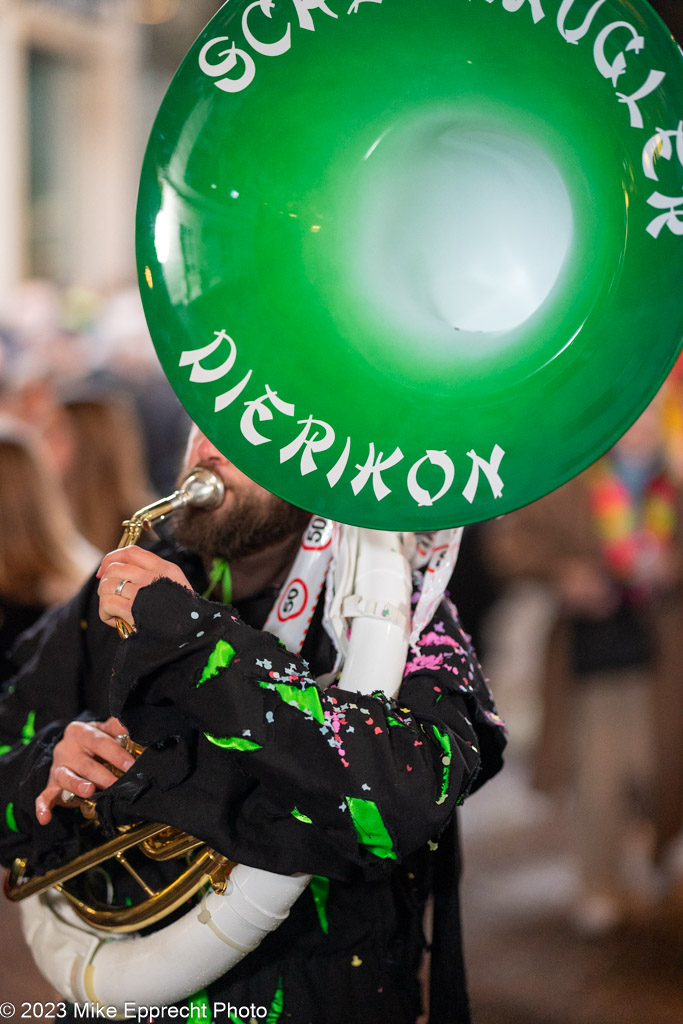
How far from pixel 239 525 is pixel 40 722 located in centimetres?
35

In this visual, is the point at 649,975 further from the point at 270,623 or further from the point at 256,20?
the point at 256,20

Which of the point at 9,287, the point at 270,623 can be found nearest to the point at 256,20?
the point at 270,623

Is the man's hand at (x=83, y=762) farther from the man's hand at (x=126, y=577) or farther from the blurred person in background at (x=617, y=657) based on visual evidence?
the blurred person in background at (x=617, y=657)

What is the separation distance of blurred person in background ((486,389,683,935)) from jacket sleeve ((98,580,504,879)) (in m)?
2.15

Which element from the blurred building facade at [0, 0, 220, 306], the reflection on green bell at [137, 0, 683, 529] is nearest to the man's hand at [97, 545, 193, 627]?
the reflection on green bell at [137, 0, 683, 529]

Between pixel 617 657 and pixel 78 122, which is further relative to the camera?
pixel 78 122

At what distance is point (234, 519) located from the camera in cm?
115

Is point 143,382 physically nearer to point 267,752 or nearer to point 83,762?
point 83,762

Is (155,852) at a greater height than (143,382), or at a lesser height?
lesser

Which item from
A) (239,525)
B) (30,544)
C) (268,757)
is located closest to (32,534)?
(30,544)

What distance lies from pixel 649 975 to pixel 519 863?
0.70m

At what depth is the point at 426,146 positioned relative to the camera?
0.93m

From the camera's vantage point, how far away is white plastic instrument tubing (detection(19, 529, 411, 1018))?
39.9 inches

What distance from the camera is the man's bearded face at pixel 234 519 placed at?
114 centimetres
